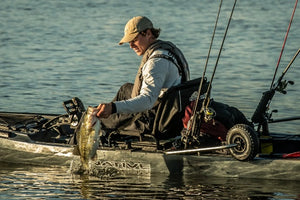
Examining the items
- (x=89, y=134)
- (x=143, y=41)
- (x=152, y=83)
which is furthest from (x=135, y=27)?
(x=89, y=134)

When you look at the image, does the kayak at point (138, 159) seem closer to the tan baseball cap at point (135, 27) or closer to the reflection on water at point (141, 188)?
the reflection on water at point (141, 188)

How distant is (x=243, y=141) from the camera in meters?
8.01

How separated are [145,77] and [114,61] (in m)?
8.01

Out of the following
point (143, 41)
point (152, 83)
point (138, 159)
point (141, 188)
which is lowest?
point (141, 188)

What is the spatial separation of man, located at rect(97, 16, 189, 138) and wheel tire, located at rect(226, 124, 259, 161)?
2.84ft

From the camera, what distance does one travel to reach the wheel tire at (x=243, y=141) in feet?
26.0

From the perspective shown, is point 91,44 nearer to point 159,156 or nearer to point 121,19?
point 121,19

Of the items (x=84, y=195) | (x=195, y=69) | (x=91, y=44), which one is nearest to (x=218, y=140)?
(x=84, y=195)

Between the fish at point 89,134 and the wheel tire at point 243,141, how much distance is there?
1.37 meters

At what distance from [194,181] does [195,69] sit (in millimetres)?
6603

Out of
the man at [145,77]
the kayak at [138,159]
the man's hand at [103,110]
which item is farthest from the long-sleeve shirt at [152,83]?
the kayak at [138,159]

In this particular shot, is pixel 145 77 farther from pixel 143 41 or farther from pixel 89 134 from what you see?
pixel 89 134

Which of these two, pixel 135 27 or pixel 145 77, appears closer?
pixel 145 77

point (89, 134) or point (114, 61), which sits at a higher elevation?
point (114, 61)
